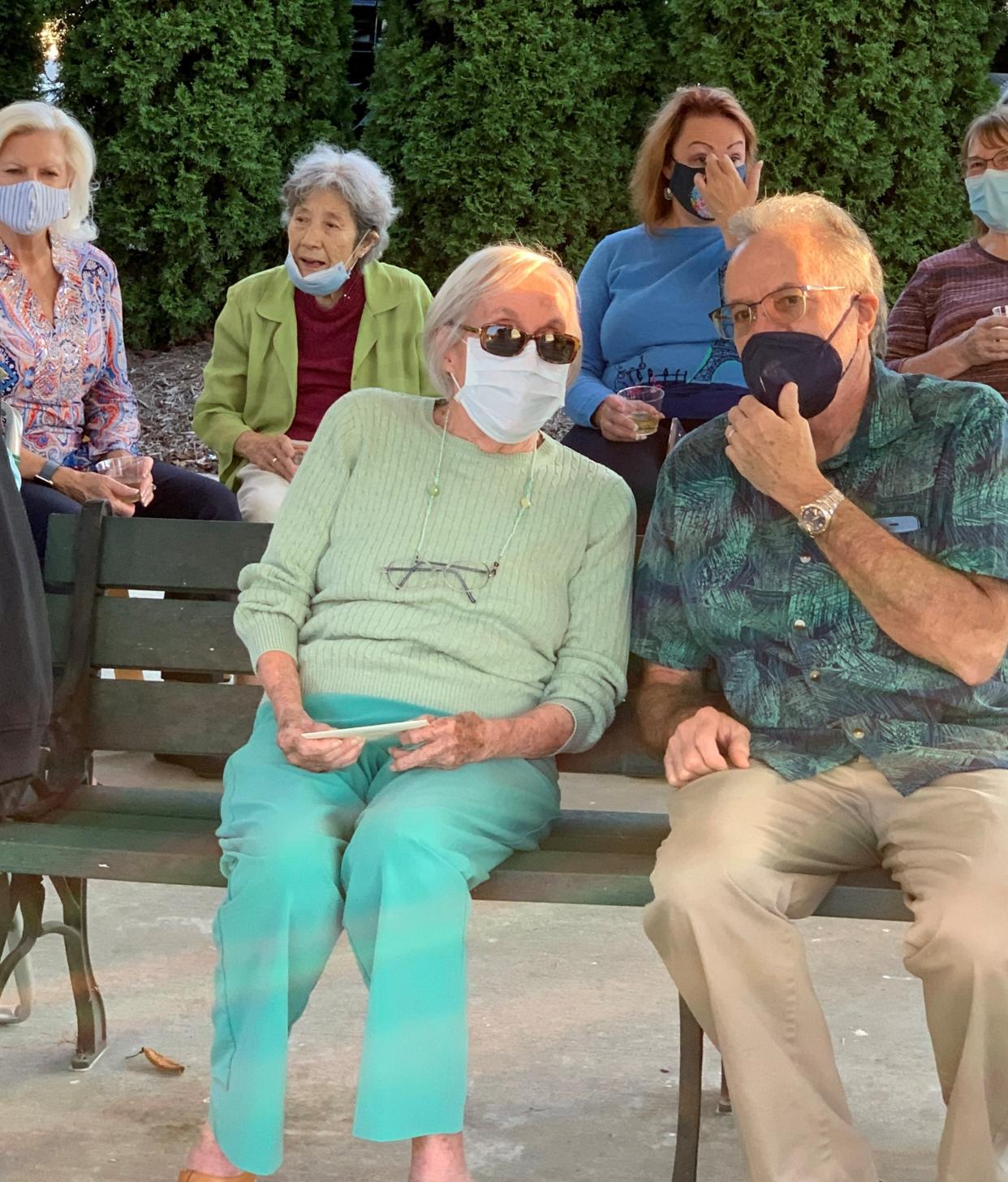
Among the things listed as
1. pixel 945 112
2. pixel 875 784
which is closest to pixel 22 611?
pixel 875 784

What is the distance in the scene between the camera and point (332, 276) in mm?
4973

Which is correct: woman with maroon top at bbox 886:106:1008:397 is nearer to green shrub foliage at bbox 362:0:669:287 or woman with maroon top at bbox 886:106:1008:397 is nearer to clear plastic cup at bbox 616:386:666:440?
clear plastic cup at bbox 616:386:666:440

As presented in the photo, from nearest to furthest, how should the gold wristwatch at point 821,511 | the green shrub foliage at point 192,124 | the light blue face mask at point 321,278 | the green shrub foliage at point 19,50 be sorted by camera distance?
the gold wristwatch at point 821,511 < the light blue face mask at point 321,278 < the green shrub foliage at point 192,124 < the green shrub foliage at point 19,50

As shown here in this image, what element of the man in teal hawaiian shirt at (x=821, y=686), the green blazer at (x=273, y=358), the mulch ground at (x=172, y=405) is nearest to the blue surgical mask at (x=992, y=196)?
the green blazer at (x=273, y=358)

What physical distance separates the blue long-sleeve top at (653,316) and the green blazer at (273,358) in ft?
1.78

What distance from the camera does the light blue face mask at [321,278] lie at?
4.97 m

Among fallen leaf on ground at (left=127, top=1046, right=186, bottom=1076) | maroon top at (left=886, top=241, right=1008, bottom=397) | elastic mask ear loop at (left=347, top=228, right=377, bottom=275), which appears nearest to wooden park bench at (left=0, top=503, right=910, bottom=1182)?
fallen leaf on ground at (left=127, top=1046, right=186, bottom=1076)

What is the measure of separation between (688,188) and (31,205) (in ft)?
6.19

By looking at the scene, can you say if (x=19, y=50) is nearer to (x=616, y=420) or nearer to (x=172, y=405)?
(x=172, y=405)

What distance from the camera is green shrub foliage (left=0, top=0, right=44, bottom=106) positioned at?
1009 cm

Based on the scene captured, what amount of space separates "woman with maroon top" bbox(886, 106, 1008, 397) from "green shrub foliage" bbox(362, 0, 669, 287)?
493cm

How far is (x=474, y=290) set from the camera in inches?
127

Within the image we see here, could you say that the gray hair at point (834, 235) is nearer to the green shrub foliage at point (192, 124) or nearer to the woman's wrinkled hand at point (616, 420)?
the woman's wrinkled hand at point (616, 420)

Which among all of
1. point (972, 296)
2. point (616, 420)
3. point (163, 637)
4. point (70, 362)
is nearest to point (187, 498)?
point (70, 362)
